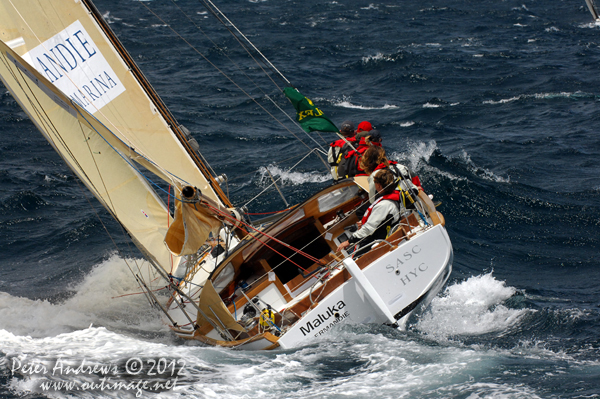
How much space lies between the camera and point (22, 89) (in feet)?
21.9

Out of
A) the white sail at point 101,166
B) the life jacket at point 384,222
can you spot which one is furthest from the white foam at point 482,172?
the white sail at point 101,166

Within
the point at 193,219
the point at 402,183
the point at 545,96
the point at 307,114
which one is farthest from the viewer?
the point at 545,96

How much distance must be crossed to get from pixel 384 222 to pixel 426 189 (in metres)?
5.80

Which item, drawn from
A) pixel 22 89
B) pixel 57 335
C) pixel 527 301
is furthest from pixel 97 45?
pixel 527 301

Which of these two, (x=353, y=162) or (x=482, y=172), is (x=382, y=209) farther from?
(x=482, y=172)

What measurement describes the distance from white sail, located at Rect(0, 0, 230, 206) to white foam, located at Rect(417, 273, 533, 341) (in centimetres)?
360

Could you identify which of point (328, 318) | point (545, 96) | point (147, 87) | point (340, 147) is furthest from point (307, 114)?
point (545, 96)

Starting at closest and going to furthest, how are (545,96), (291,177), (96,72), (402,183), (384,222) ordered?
(384,222), (402,183), (96,72), (291,177), (545,96)

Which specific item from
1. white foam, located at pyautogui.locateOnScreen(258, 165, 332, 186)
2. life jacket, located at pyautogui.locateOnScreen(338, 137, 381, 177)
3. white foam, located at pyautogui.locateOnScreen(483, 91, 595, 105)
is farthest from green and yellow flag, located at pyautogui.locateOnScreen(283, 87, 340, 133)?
white foam, located at pyautogui.locateOnScreen(483, 91, 595, 105)

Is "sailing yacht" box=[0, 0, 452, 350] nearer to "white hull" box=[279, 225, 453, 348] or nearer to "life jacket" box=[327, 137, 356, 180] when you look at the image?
"white hull" box=[279, 225, 453, 348]

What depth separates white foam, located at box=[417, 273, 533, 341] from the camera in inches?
297

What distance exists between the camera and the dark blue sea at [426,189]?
20.1ft

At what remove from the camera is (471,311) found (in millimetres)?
8047

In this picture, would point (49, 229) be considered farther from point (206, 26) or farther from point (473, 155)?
point (206, 26)
